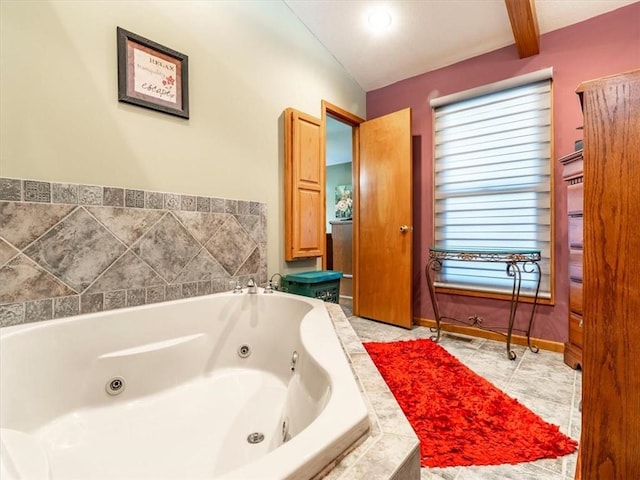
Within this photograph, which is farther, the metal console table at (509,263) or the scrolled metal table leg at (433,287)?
the scrolled metal table leg at (433,287)

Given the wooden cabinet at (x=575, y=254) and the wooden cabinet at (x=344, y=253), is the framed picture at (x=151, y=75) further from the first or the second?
the wooden cabinet at (x=344, y=253)

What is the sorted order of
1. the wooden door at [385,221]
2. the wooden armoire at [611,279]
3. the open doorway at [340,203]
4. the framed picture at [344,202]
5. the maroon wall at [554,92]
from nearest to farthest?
the wooden armoire at [611,279], the maroon wall at [554,92], the wooden door at [385,221], the open doorway at [340,203], the framed picture at [344,202]

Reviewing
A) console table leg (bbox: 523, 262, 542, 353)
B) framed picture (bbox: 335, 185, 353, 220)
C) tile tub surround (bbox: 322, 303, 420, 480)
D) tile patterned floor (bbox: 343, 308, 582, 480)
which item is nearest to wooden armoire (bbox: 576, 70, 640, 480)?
tile patterned floor (bbox: 343, 308, 582, 480)

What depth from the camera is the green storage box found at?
220cm

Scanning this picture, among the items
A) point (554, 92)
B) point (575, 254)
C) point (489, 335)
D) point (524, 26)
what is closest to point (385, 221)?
point (489, 335)

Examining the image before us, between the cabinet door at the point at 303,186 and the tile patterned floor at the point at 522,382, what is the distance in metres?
0.99

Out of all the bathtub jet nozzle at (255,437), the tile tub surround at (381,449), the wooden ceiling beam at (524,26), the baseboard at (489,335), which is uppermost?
the wooden ceiling beam at (524,26)

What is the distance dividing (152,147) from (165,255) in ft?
1.94

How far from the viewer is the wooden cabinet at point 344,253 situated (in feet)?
13.5

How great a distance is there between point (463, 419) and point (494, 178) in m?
1.95

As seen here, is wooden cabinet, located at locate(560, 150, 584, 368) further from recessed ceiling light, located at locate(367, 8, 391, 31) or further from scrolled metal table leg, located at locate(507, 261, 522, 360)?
recessed ceiling light, located at locate(367, 8, 391, 31)

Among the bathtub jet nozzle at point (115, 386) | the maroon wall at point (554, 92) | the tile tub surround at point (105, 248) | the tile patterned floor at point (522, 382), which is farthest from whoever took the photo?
the maroon wall at point (554, 92)

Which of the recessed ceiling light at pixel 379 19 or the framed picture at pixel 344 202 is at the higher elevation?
the recessed ceiling light at pixel 379 19

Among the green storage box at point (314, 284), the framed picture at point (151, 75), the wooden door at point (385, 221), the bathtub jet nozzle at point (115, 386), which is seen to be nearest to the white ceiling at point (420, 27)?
the wooden door at point (385, 221)
